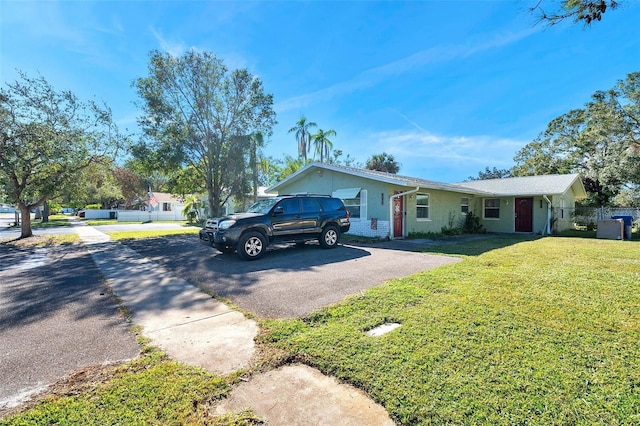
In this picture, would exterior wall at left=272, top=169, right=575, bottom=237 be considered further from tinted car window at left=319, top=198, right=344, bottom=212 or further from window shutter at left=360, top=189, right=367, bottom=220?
tinted car window at left=319, top=198, right=344, bottom=212

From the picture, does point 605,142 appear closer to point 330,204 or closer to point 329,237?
point 330,204

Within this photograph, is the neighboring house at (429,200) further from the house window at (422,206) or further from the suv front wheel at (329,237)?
the suv front wheel at (329,237)

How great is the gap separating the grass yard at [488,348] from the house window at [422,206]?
28.4ft

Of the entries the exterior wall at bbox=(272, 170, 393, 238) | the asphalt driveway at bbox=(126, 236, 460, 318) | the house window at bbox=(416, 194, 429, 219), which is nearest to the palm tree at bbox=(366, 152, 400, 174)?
the house window at bbox=(416, 194, 429, 219)

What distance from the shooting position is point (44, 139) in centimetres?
1220

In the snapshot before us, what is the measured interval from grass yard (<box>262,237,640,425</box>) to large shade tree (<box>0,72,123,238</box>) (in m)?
14.6

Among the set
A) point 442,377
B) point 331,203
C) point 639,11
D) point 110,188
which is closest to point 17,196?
point 331,203

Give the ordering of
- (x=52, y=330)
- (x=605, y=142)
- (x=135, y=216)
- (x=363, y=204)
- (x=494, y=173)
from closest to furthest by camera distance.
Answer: (x=52, y=330), (x=363, y=204), (x=605, y=142), (x=135, y=216), (x=494, y=173)

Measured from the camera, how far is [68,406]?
2.27m

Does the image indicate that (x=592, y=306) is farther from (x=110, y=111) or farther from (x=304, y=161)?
(x=304, y=161)

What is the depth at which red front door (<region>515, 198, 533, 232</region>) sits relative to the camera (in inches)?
656

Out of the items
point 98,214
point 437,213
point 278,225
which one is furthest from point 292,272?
point 98,214

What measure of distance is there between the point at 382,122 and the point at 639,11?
63.9 feet

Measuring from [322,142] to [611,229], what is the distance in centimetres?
2316
